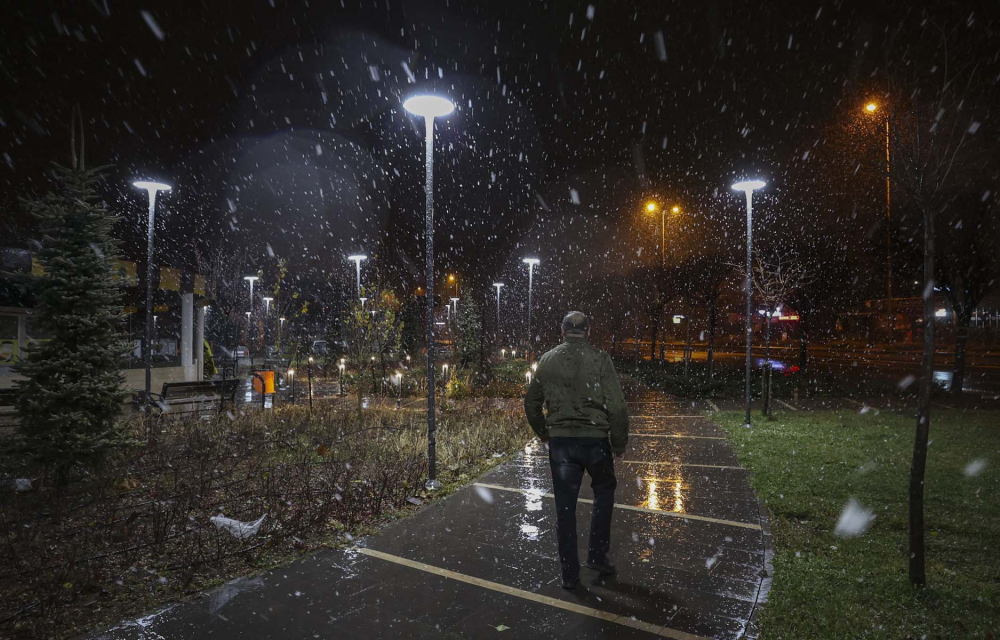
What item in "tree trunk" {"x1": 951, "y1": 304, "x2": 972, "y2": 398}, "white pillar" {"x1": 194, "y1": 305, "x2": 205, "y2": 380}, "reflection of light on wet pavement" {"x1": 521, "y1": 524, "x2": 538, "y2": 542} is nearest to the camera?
"reflection of light on wet pavement" {"x1": 521, "y1": 524, "x2": 538, "y2": 542}

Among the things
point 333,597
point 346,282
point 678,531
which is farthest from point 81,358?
point 346,282

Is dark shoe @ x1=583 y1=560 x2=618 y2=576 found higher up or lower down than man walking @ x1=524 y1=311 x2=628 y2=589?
lower down

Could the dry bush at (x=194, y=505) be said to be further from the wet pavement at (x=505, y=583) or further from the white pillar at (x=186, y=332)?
the white pillar at (x=186, y=332)

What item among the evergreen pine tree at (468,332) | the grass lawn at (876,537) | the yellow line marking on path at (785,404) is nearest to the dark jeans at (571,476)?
the grass lawn at (876,537)

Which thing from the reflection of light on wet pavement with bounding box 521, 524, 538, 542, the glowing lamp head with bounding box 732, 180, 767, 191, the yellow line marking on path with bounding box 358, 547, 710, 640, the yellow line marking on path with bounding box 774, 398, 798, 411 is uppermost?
the glowing lamp head with bounding box 732, 180, 767, 191

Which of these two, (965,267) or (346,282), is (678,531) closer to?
(965,267)

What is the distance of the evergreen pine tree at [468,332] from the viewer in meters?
26.5

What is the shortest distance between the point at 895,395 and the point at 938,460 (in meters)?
10.6

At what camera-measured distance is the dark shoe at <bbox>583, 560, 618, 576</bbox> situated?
4.66 m

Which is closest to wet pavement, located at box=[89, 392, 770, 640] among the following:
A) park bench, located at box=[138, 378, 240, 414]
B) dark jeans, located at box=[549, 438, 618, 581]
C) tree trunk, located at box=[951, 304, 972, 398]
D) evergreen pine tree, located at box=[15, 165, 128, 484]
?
dark jeans, located at box=[549, 438, 618, 581]

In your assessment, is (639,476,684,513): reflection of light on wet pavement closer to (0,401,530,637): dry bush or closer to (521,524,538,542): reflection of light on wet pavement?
(521,524,538,542): reflection of light on wet pavement

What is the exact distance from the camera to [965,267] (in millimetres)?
17359

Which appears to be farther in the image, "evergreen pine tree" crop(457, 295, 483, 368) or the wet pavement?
"evergreen pine tree" crop(457, 295, 483, 368)

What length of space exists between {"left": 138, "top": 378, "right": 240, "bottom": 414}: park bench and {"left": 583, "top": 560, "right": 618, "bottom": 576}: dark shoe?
10.8 metres
